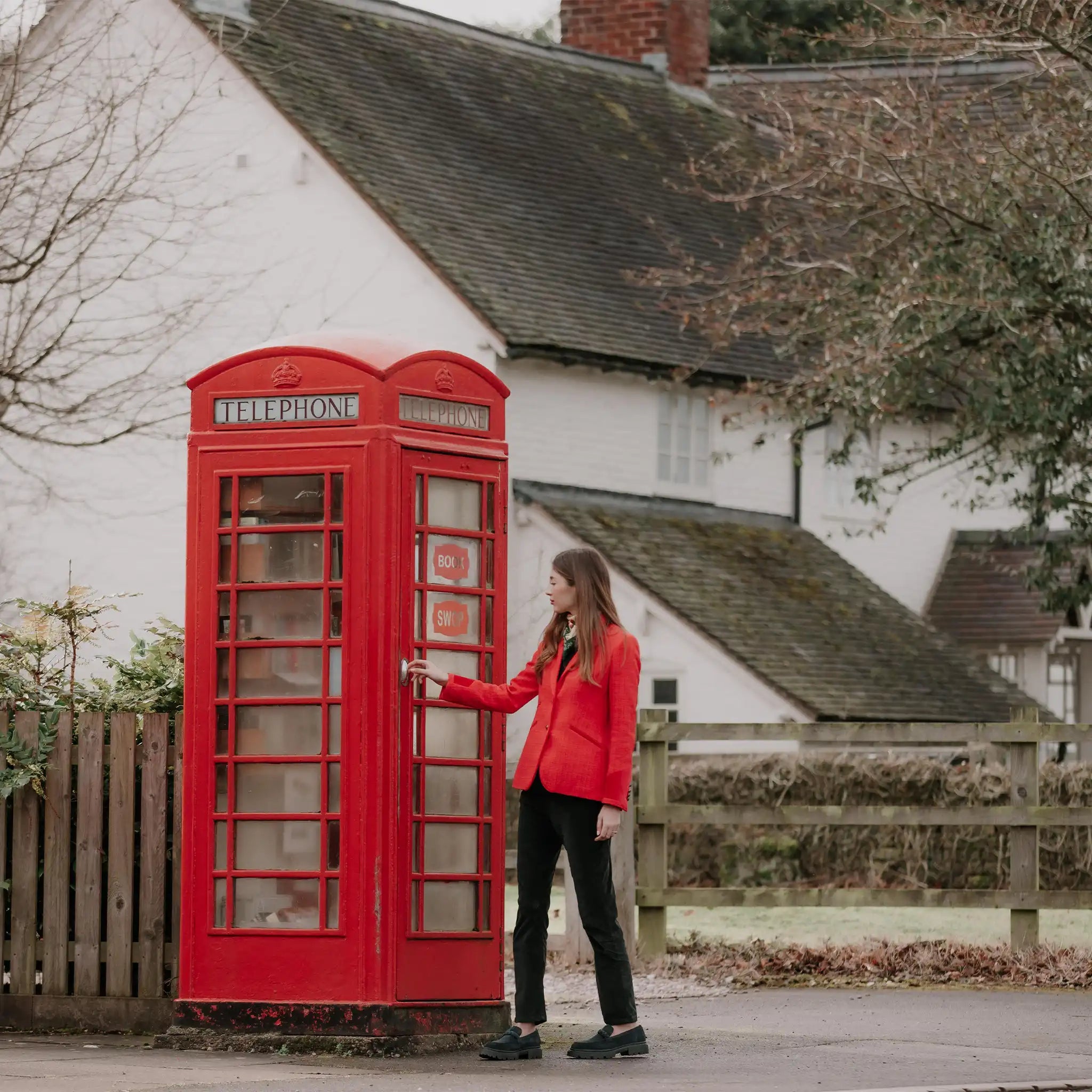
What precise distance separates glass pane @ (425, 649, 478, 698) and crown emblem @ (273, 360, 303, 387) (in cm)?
121

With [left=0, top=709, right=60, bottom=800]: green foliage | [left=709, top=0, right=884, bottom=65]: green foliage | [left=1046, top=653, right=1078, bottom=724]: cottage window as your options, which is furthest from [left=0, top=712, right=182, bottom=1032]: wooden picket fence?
[left=709, top=0, right=884, bottom=65]: green foliage

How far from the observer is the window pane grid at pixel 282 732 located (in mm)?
9281

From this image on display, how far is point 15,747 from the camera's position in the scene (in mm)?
10117

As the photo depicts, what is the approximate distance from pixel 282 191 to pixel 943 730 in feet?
51.6

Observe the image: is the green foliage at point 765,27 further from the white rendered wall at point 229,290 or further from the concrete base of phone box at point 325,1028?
the concrete base of phone box at point 325,1028

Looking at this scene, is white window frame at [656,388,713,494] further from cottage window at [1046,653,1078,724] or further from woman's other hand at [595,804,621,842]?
woman's other hand at [595,804,621,842]

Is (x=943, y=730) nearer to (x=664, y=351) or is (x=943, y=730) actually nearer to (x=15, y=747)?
(x=15, y=747)

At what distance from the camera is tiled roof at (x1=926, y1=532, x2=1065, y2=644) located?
32.5 m

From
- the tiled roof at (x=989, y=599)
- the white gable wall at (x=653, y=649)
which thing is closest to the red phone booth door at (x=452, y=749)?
the white gable wall at (x=653, y=649)

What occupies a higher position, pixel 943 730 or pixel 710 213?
pixel 710 213

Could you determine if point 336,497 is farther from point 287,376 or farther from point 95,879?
point 95,879

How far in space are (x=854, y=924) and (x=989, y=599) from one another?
52.1ft

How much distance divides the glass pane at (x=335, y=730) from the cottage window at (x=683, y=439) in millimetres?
20029

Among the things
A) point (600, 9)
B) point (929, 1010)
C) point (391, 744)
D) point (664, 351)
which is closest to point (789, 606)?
point (664, 351)
